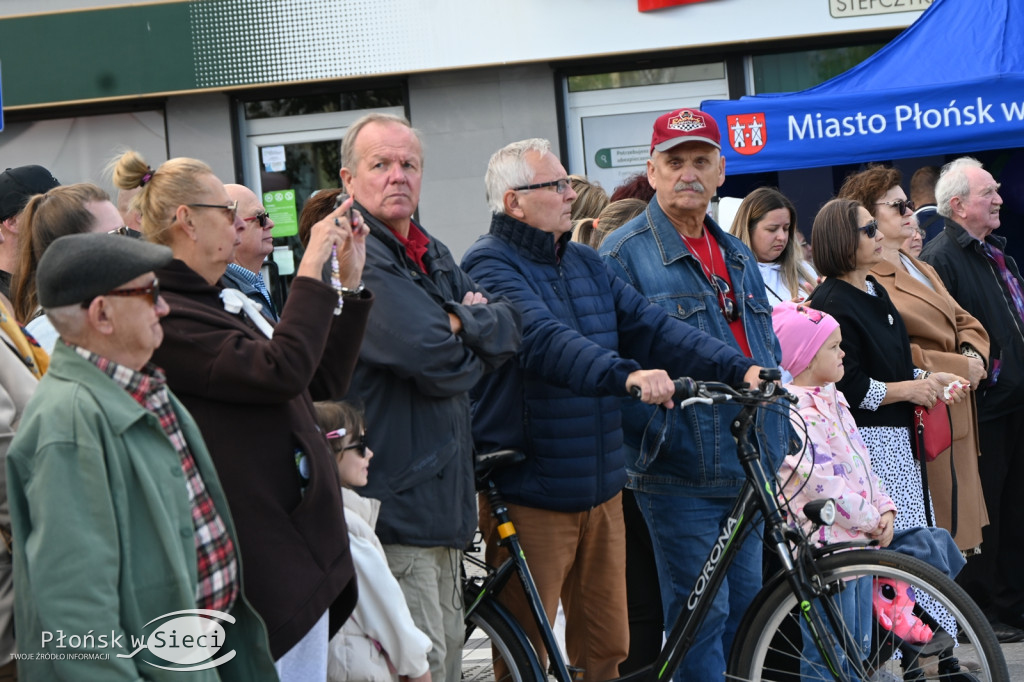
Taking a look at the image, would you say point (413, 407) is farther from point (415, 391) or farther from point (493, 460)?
point (493, 460)

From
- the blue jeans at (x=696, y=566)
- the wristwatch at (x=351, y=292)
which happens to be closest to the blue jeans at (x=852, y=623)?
the blue jeans at (x=696, y=566)

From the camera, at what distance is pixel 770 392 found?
13.3 ft

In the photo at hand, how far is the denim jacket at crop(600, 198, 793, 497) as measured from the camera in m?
4.59

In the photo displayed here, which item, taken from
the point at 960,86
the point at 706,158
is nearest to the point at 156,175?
the point at 706,158

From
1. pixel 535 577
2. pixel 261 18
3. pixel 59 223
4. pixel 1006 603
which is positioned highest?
pixel 261 18

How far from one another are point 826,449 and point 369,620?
206cm

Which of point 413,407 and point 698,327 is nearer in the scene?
point 413,407

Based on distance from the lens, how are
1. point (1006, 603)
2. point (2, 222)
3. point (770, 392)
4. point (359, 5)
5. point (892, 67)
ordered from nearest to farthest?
point (770, 392)
point (2, 222)
point (1006, 603)
point (892, 67)
point (359, 5)

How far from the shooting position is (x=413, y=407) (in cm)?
383

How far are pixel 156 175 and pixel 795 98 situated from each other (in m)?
4.99

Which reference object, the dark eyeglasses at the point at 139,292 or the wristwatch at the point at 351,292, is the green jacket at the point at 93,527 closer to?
the dark eyeglasses at the point at 139,292

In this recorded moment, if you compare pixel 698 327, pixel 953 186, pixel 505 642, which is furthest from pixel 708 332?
pixel 953 186

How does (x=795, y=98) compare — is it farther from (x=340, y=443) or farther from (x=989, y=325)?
(x=340, y=443)

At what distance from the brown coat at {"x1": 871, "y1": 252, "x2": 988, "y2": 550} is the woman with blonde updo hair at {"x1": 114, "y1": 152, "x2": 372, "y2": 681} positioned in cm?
375
